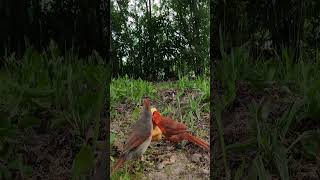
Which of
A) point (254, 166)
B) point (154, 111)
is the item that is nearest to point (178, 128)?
point (154, 111)

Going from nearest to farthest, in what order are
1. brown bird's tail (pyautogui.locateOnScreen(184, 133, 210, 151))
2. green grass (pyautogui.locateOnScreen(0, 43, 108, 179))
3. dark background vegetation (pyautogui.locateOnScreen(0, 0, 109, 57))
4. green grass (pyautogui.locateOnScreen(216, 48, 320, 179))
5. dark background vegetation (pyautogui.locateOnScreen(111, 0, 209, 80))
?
green grass (pyautogui.locateOnScreen(216, 48, 320, 179))
green grass (pyautogui.locateOnScreen(0, 43, 108, 179))
brown bird's tail (pyautogui.locateOnScreen(184, 133, 210, 151))
dark background vegetation (pyautogui.locateOnScreen(111, 0, 209, 80))
dark background vegetation (pyautogui.locateOnScreen(0, 0, 109, 57))

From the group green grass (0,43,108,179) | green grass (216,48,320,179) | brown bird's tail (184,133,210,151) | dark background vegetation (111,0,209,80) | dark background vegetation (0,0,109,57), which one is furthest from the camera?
dark background vegetation (0,0,109,57)

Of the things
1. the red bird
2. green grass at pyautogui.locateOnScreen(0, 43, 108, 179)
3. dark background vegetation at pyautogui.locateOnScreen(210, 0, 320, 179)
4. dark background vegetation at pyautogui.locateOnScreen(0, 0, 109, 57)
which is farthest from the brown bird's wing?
dark background vegetation at pyautogui.locateOnScreen(0, 0, 109, 57)

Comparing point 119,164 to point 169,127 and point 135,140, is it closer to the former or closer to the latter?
point 135,140

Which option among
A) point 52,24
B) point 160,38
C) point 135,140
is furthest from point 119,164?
point 52,24

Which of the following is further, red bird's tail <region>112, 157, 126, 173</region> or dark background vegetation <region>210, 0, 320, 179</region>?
red bird's tail <region>112, 157, 126, 173</region>

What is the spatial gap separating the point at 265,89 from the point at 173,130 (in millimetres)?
398

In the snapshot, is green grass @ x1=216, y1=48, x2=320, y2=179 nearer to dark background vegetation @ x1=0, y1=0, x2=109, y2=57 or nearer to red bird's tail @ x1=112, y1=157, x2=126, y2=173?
red bird's tail @ x1=112, y1=157, x2=126, y2=173

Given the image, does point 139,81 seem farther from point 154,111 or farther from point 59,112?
point 59,112

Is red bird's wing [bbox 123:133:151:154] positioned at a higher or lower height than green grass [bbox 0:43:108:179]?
lower

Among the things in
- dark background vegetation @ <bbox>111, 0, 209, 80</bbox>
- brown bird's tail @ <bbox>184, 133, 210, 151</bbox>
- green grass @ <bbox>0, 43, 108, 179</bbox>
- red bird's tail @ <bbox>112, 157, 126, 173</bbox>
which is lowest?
red bird's tail @ <bbox>112, 157, 126, 173</bbox>

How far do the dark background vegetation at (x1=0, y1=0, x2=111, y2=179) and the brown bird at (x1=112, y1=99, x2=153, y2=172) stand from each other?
0.07m

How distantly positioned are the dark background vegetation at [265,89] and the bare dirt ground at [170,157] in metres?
0.06

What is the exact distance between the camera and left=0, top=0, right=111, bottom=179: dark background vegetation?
1674 mm
